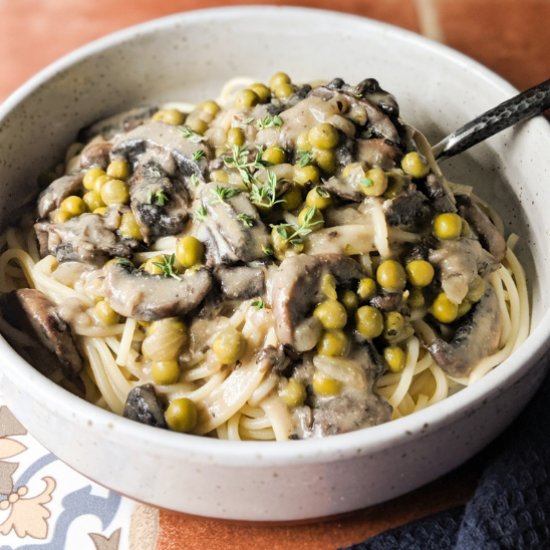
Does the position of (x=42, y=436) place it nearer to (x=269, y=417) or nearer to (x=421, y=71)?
(x=269, y=417)

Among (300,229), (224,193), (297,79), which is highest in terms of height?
(224,193)

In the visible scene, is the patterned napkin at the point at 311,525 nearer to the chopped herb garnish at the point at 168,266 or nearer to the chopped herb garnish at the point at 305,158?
the chopped herb garnish at the point at 168,266

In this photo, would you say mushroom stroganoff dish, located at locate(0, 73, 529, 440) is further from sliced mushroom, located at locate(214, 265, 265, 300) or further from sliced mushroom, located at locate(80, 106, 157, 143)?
sliced mushroom, located at locate(80, 106, 157, 143)

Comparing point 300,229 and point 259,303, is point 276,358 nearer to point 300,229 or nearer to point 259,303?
point 259,303

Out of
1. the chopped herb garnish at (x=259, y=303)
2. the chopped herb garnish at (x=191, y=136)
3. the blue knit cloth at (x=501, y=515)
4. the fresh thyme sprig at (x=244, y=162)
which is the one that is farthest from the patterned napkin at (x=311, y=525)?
the chopped herb garnish at (x=191, y=136)

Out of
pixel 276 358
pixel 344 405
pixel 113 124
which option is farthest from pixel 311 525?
pixel 113 124

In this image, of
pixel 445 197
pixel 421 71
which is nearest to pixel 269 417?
pixel 445 197

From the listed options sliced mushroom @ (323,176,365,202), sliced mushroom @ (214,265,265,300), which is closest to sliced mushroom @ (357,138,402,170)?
sliced mushroom @ (323,176,365,202)
